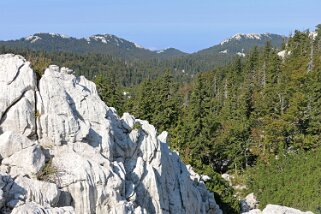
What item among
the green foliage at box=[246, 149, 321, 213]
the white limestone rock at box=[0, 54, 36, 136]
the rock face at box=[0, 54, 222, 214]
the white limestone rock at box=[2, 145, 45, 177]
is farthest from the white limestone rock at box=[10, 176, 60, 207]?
the green foliage at box=[246, 149, 321, 213]

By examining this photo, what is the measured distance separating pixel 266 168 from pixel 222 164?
31.7 feet

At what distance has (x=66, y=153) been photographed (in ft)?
48.1

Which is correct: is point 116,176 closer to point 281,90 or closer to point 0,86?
point 0,86


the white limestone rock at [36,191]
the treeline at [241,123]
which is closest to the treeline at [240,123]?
the treeline at [241,123]

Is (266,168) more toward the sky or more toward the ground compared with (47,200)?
more toward the ground

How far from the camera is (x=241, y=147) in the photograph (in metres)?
50.4

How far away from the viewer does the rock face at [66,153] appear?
13.2 m

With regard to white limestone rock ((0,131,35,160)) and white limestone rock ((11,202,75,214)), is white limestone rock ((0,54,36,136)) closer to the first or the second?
white limestone rock ((0,131,35,160))

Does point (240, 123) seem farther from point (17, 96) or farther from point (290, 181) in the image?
point (17, 96)

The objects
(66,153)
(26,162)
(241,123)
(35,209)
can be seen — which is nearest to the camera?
(35,209)

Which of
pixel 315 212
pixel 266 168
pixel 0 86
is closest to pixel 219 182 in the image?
pixel 315 212

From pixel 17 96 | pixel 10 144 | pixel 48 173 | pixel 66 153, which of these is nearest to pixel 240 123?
pixel 66 153

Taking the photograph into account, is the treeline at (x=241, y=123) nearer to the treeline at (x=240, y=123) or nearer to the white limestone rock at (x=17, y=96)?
the treeline at (x=240, y=123)

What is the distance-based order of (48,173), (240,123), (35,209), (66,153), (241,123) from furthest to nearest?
(240,123), (241,123), (66,153), (48,173), (35,209)
